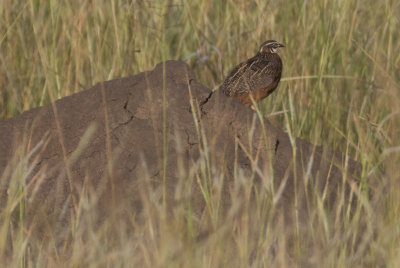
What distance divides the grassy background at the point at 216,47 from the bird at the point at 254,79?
43 centimetres

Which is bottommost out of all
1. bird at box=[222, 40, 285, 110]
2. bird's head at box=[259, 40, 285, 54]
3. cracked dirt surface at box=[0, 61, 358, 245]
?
cracked dirt surface at box=[0, 61, 358, 245]

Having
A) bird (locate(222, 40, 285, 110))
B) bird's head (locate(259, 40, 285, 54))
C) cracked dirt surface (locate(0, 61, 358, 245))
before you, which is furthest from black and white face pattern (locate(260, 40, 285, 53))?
cracked dirt surface (locate(0, 61, 358, 245))

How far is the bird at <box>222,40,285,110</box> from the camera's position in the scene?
17.5ft

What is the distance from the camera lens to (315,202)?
3980 millimetres

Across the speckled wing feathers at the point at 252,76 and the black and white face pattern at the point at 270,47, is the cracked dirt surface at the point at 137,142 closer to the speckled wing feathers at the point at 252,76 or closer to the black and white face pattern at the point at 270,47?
the speckled wing feathers at the point at 252,76

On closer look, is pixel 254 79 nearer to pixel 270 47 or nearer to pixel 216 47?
pixel 270 47

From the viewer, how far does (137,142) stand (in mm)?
4293

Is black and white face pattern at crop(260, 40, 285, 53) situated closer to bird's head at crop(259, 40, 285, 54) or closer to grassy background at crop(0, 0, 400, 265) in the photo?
bird's head at crop(259, 40, 285, 54)

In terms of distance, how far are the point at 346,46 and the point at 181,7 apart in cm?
145

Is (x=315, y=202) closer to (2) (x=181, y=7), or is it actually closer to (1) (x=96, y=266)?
(1) (x=96, y=266)

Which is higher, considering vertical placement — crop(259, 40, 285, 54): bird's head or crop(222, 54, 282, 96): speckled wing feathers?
crop(259, 40, 285, 54): bird's head

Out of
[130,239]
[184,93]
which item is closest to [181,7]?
[184,93]

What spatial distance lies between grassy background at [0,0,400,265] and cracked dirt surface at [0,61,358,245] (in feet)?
3.99

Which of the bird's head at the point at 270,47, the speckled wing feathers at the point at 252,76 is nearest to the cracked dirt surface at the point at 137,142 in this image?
the speckled wing feathers at the point at 252,76
